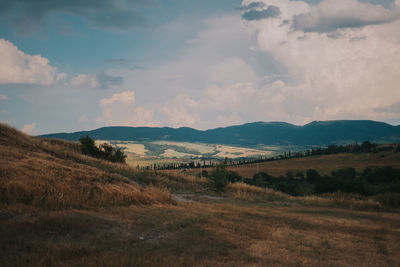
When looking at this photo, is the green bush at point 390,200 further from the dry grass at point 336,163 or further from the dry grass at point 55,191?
the dry grass at point 336,163

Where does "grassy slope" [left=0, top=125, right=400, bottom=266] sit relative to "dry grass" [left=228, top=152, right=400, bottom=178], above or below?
above

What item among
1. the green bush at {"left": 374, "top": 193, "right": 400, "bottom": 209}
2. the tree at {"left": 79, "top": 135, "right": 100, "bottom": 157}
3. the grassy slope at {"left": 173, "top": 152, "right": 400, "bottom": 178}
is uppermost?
the tree at {"left": 79, "top": 135, "right": 100, "bottom": 157}

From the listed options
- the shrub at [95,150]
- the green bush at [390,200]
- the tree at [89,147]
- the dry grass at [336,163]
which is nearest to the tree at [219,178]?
the green bush at [390,200]

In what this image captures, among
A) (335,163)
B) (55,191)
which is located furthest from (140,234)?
(335,163)

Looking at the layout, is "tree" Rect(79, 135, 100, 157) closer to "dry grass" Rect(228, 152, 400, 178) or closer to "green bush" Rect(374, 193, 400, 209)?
"green bush" Rect(374, 193, 400, 209)

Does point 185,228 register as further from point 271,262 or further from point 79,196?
point 79,196

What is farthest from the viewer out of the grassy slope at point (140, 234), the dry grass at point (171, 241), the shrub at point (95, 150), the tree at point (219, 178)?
the shrub at point (95, 150)

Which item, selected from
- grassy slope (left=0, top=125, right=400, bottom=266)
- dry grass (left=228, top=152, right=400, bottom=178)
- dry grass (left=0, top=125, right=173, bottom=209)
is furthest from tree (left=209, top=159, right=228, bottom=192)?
dry grass (left=228, top=152, right=400, bottom=178)

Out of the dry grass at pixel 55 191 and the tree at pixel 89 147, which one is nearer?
the dry grass at pixel 55 191

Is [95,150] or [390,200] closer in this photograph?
[390,200]

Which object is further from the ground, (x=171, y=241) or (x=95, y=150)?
(x=95, y=150)

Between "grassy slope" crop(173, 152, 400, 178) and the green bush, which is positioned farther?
"grassy slope" crop(173, 152, 400, 178)

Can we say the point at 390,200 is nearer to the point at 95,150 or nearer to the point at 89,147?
the point at 95,150

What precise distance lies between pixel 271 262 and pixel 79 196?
7987 mm
